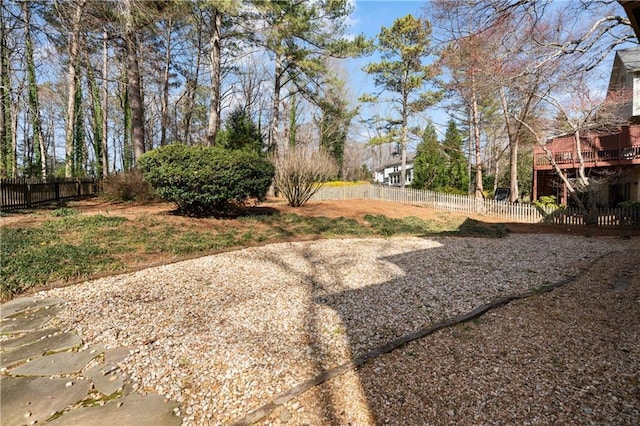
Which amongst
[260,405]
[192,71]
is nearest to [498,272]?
[260,405]

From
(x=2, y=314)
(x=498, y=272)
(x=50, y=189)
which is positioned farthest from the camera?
(x=50, y=189)

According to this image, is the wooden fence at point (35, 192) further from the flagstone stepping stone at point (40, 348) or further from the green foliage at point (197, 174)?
the flagstone stepping stone at point (40, 348)

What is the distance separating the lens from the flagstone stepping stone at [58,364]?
2.41 m

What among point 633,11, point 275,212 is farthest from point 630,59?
point 633,11

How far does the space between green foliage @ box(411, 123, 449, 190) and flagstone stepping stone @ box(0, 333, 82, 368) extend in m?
20.1

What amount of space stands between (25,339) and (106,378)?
1.34 meters

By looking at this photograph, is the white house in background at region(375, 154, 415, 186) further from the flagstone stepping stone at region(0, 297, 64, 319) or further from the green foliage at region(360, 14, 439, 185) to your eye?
the flagstone stepping stone at region(0, 297, 64, 319)

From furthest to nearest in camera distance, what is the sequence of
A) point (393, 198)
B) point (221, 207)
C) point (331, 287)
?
point (393, 198) → point (221, 207) → point (331, 287)

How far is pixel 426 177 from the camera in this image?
810 inches

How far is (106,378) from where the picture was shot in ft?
7.64

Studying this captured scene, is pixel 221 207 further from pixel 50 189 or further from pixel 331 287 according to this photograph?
pixel 50 189

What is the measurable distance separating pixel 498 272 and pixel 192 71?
2303cm

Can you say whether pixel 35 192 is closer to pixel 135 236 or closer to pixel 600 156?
pixel 135 236

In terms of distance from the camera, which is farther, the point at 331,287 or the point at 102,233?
the point at 102,233
